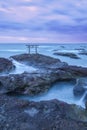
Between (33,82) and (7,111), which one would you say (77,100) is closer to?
(33,82)

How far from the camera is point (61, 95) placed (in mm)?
12227

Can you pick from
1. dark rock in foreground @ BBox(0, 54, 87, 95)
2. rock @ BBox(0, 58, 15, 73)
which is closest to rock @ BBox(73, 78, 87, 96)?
dark rock in foreground @ BBox(0, 54, 87, 95)

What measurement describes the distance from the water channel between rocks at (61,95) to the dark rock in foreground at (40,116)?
253 centimetres

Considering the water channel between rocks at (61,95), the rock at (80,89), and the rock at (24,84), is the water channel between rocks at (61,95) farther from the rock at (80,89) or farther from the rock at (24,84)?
the rock at (24,84)

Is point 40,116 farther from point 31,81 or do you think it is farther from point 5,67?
point 5,67

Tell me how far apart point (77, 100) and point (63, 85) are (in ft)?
8.46

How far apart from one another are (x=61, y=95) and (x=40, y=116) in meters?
4.67

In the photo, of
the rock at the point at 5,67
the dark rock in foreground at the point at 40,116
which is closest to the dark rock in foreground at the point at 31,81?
the dark rock in foreground at the point at 40,116

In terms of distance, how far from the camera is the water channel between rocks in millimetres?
11336

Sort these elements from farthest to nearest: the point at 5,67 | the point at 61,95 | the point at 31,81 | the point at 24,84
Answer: the point at 5,67 → the point at 31,81 → the point at 24,84 → the point at 61,95

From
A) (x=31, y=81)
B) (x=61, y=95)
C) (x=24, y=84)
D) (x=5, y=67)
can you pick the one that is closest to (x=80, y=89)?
(x=61, y=95)

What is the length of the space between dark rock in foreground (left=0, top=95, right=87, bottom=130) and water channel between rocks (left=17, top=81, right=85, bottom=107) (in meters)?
2.53

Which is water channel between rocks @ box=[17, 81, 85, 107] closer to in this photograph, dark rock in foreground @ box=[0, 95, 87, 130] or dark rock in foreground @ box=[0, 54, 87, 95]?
dark rock in foreground @ box=[0, 54, 87, 95]

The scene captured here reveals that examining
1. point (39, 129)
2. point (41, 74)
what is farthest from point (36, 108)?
point (41, 74)
